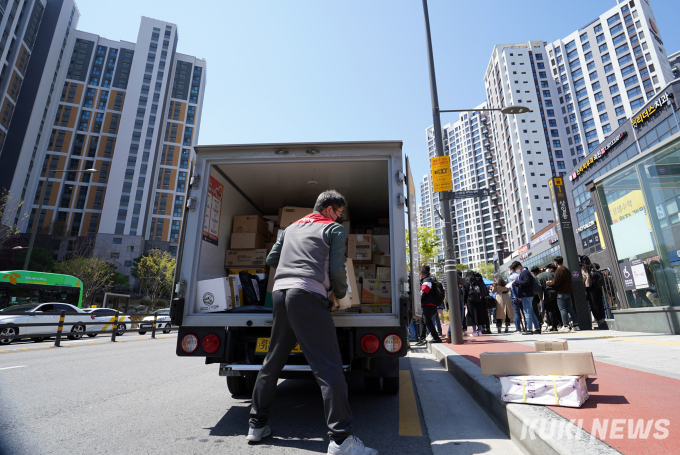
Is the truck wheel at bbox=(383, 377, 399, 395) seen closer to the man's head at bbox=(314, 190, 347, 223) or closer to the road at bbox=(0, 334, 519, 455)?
the road at bbox=(0, 334, 519, 455)

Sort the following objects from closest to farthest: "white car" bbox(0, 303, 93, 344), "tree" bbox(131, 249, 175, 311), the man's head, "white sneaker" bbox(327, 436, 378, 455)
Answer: "white sneaker" bbox(327, 436, 378, 455)
the man's head
"white car" bbox(0, 303, 93, 344)
"tree" bbox(131, 249, 175, 311)

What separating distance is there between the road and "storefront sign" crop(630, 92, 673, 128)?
35.4m

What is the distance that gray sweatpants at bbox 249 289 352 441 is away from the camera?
228 cm

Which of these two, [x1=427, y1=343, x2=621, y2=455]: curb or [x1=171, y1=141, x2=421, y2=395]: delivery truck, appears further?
[x1=171, y1=141, x2=421, y2=395]: delivery truck

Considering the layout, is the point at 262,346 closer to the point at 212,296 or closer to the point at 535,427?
the point at 212,296

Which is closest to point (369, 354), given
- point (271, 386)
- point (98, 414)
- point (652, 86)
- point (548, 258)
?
point (271, 386)

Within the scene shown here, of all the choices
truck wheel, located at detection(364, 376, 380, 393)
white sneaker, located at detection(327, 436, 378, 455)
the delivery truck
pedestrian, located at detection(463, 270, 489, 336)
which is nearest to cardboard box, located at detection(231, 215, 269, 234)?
the delivery truck

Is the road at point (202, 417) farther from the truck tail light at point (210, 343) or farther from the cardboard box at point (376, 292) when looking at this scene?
the cardboard box at point (376, 292)

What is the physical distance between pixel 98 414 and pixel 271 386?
2.04 m

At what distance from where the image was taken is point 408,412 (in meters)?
3.34

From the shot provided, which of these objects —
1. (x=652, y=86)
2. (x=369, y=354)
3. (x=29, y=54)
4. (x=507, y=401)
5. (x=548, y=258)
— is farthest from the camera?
(x=652, y=86)

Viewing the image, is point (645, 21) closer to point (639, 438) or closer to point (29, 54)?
point (639, 438)

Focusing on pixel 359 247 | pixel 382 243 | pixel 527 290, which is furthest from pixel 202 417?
pixel 527 290

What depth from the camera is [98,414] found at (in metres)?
3.33
